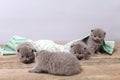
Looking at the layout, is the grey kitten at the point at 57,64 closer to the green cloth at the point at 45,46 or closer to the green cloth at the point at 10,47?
the green cloth at the point at 45,46

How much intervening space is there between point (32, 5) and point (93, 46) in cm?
86

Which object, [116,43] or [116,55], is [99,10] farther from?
[116,55]

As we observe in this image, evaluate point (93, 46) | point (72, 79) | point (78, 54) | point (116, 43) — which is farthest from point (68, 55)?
point (116, 43)

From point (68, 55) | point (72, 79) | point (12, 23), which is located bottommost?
point (72, 79)

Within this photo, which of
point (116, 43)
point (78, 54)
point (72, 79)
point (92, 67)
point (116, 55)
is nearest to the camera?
point (72, 79)

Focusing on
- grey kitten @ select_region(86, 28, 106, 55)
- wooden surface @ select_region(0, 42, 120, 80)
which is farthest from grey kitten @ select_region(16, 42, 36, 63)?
grey kitten @ select_region(86, 28, 106, 55)

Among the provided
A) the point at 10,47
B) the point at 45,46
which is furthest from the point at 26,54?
the point at 10,47

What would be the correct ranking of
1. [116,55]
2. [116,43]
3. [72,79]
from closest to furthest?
[72,79] → [116,55] → [116,43]

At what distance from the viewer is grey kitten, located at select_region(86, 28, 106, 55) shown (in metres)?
3.05

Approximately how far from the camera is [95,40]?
10.0 feet

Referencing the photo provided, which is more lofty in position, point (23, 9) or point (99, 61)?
point (23, 9)

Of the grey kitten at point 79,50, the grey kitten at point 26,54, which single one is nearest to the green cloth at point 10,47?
the grey kitten at point 26,54

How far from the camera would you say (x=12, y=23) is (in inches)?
143

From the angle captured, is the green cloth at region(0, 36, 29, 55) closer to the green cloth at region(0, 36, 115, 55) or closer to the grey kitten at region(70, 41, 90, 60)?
the green cloth at region(0, 36, 115, 55)
